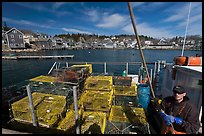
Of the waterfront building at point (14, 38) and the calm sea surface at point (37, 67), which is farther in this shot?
the waterfront building at point (14, 38)

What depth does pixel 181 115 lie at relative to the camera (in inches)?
101

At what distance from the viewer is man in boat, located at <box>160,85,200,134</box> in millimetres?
2408

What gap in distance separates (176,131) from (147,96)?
2.75m

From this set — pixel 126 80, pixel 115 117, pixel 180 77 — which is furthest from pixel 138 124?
pixel 126 80

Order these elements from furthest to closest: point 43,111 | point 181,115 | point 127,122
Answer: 1. point 43,111
2. point 127,122
3. point 181,115

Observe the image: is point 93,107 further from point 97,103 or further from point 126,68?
point 126,68

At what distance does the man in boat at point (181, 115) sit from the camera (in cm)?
241

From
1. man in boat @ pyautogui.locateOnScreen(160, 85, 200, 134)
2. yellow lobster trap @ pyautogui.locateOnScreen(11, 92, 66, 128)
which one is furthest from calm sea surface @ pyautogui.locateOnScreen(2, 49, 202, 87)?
yellow lobster trap @ pyautogui.locateOnScreen(11, 92, 66, 128)

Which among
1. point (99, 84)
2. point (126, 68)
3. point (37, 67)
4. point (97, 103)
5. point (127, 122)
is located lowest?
point (127, 122)

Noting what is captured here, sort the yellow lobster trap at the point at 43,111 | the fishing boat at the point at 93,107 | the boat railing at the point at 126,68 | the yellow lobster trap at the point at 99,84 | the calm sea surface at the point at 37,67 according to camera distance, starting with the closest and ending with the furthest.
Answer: the fishing boat at the point at 93,107
the yellow lobster trap at the point at 43,111
the yellow lobster trap at the point at 99,84
the boat railing at the point at 126,68
the calm sea surface at the point at 37,67

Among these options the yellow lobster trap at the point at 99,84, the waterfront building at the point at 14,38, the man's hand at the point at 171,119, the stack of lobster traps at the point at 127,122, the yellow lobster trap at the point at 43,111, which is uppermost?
the waterfront building at the point at 14,38

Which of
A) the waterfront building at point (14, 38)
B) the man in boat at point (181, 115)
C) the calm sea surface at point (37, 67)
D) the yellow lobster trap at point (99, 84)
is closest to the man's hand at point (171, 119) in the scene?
the man in boat at point (181, 115)

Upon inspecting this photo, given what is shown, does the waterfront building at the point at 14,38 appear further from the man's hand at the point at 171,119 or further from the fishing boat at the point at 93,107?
the man's hand at the point at 171,119

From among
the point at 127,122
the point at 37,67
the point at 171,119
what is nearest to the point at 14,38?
the point at 37,67
